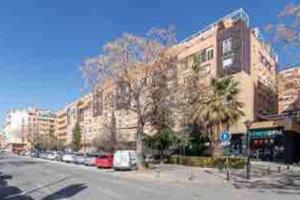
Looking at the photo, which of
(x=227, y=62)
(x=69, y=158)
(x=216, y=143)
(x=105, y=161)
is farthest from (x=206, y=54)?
(x=105, y=161)

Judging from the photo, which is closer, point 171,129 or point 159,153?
point 171,129

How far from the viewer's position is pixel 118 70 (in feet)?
157

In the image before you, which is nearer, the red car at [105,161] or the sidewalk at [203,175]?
the sidewalk at [203,175]

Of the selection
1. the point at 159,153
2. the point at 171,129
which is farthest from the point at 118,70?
the point at 159,153

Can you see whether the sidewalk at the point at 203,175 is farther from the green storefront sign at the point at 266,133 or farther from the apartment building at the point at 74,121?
the apartment building at the point at 74,121

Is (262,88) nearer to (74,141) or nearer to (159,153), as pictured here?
(159,153)

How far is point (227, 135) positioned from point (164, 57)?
539 inches

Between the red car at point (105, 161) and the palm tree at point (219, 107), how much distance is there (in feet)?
34.8

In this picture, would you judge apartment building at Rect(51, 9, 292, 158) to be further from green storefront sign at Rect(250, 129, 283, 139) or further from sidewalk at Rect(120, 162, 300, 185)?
sidewalk at Rect(120, 162, 300, 185)

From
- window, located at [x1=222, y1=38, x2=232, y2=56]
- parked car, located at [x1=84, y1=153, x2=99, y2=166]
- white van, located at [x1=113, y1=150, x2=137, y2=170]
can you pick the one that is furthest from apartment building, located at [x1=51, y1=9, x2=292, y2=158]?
white van, located at [x1=113, y1=150, x2=137, y2=170]

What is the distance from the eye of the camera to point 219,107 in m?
57.1

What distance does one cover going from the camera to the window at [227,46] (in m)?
78.6

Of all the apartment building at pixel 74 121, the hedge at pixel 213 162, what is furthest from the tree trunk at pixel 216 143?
the apartment building at pixel 74 121

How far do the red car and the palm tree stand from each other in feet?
34.8
